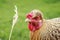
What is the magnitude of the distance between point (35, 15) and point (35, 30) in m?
0.26

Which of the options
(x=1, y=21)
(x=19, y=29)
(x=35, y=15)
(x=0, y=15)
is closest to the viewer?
(x=35, y=15)

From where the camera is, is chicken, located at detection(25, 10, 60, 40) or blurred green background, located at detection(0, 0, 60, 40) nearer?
chicken, located at detection(25, 10, 60, 40)

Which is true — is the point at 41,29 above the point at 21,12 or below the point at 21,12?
below

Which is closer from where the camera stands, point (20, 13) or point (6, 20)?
point (6, 20)

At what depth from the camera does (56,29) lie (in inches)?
213

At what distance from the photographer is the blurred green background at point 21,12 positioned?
9.95 m

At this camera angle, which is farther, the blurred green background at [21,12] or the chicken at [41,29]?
the blurred green background at [21,12]

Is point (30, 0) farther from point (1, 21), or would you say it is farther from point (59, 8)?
point (1, 21)

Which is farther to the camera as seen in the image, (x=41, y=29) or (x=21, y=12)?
(x=21, y=12)

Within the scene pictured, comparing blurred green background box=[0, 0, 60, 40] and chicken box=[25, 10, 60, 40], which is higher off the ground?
blurred green background box=[0, 0, 60, 40]

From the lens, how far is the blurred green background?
9954mm

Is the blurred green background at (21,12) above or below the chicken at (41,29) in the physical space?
above

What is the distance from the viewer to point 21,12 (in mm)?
13203

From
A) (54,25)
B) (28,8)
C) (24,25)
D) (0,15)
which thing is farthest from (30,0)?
(54,25)
